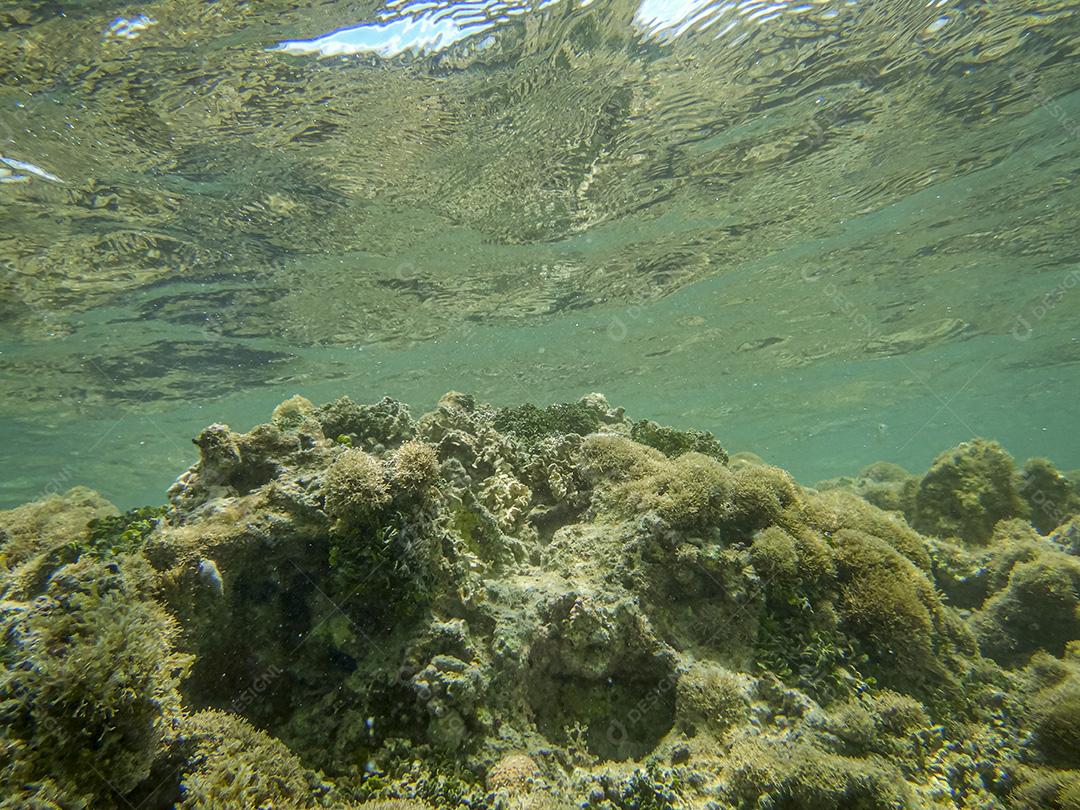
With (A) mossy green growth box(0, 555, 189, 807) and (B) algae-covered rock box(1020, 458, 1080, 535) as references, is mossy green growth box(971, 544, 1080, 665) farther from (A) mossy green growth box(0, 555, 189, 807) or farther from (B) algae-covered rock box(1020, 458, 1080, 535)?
(A) mossy green growth box(0, 555, 189, 807)

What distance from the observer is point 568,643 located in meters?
4.27

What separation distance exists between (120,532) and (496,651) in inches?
190

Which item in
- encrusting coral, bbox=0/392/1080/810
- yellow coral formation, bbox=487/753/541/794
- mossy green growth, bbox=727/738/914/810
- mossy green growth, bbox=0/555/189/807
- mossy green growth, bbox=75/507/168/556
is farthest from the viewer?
mossy green growth, bbox=75/507/168/556

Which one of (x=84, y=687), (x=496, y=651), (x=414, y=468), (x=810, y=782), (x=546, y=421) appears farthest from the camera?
(x=546, y=421)

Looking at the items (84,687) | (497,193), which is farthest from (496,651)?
(497,193)

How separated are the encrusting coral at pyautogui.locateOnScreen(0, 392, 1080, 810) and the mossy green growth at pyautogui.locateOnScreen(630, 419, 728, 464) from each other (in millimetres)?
861

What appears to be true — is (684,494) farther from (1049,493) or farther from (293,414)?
(1049,493)

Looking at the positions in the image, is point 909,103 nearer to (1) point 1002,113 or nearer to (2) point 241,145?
Answer: (1) point 1002,113

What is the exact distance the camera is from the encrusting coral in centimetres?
290

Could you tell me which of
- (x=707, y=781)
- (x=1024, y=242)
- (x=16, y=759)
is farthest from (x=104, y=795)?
(x=1024, y=242)

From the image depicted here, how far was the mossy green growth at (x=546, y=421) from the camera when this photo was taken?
6.98 metres

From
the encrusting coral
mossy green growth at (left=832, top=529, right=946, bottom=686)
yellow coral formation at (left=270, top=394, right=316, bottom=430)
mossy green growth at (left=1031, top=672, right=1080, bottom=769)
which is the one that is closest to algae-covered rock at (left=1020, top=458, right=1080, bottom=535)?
the encrusting coral

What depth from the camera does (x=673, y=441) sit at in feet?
23.1

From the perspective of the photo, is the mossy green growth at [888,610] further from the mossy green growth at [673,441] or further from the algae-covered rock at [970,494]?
the algae-covered rock at [970,494]
